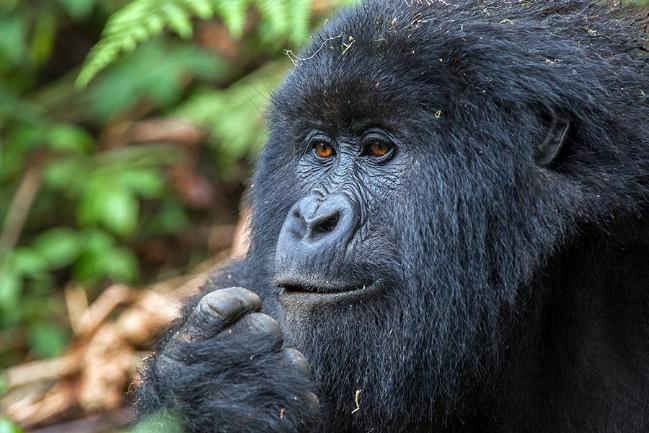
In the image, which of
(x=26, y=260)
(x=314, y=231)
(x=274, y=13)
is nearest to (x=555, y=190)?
(x=314, y=231)

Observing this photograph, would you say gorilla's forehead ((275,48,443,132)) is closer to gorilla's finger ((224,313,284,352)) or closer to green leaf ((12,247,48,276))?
gorilla's finger ((224,313,284,352))

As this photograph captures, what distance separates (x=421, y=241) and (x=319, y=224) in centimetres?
32

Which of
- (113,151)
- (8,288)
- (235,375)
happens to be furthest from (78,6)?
(235,375)

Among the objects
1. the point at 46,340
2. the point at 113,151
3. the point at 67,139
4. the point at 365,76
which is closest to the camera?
the point at 365,76

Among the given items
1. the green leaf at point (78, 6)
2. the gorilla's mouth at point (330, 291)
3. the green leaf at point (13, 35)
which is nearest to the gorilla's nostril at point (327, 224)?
the gorilla's mouth at point (330, 291)

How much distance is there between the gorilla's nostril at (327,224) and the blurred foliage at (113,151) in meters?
2.98

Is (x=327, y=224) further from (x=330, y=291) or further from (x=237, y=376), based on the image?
(x=237, y=376)

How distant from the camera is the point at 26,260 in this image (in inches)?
245

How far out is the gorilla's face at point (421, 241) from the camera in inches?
125

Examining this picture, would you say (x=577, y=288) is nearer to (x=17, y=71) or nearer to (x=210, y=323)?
(x=210, y=323)

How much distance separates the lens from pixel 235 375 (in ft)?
10.5

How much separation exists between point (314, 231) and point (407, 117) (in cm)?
47

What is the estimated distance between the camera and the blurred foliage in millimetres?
6461

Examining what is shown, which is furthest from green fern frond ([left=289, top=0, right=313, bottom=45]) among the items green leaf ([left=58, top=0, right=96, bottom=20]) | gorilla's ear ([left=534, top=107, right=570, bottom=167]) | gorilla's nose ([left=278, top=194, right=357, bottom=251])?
green leaf ([left=58, top=0, right=96, bottom=20])
